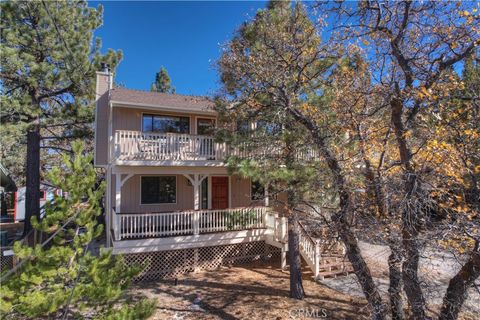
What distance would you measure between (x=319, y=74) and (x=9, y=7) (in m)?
14.2

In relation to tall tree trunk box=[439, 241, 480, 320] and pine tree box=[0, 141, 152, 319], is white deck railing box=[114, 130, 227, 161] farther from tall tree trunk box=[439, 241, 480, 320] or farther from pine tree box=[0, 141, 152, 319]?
tall tree trunk box=[439, 241, 480, 320]

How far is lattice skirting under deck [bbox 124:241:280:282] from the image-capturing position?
10.7 meters

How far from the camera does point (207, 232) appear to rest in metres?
11.1

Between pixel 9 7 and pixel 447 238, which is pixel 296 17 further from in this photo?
pixel 9 7

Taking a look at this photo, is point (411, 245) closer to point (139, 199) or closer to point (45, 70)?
point (139, 199)

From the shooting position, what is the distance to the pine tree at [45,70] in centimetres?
1345

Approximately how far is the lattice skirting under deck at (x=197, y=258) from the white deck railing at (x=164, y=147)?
348cm

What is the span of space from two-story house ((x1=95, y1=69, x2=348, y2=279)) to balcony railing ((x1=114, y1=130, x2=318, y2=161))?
0.04 metres

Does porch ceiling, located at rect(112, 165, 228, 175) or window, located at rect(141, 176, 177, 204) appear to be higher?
porch ceiling, located at rect(112, 165, 228, 175)

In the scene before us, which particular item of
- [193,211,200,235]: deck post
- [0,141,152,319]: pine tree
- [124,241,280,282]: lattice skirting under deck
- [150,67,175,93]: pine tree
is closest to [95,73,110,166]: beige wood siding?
[124,241,280,282]: lattice skirting under deck

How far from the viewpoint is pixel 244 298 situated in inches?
337

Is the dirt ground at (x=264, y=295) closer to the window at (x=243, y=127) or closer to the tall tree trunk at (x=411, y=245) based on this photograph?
the tall tree trunk at (x=411, y=245)

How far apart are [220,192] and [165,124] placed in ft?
12.7

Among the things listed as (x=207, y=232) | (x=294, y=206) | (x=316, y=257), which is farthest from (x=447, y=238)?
(x=207, y=232)
